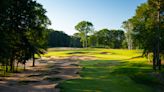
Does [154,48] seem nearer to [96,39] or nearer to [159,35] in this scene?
[159,35]

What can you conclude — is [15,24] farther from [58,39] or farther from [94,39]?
[94,39]

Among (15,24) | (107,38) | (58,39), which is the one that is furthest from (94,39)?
(15,24)

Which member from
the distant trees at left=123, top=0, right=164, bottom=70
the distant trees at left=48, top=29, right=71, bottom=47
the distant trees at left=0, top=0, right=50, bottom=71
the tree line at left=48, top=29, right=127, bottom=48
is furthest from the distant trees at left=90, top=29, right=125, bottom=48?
the distant trees at left=0, top=0, right=50, bottom=71

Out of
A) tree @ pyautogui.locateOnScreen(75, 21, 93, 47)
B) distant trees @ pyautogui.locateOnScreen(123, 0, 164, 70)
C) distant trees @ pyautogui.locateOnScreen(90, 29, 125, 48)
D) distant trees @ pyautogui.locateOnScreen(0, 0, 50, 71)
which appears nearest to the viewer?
distant trees @ pyautogui.locateOnScreen(0, 0, 50, 71)

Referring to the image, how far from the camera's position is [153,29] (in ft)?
138

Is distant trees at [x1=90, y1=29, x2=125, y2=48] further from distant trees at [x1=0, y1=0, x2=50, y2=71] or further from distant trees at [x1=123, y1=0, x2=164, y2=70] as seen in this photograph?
distant trees at [x1=0, y1=0, x2=50, y2=71]

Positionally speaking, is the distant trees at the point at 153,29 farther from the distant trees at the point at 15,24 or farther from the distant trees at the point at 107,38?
the distant trees at the point at 107,38

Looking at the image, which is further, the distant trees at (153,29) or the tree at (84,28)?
the tree at (84,28)

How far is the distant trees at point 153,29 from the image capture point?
40.3 metres

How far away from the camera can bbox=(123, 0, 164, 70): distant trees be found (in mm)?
40281

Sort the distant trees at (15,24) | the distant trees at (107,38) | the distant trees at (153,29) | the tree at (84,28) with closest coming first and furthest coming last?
the distant trees at (15,24) < the distant trees at (153,29) < the tree at (84,28) < the distant trees at (107,38)

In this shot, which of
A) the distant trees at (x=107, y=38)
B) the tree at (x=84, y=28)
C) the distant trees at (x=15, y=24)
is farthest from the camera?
the distant trees at (x=107, y=38)

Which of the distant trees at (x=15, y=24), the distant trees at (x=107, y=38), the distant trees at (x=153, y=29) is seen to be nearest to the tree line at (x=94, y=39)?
the distant trees at (x=107, y=38)

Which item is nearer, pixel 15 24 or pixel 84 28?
pixel 15 24
